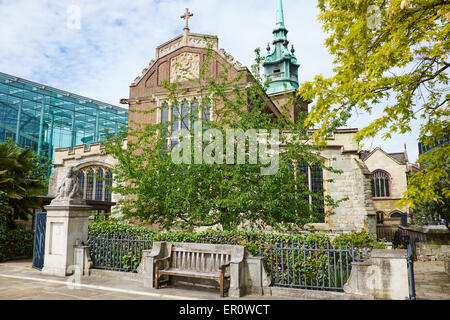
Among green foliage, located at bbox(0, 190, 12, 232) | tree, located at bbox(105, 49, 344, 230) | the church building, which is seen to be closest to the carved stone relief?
the church building

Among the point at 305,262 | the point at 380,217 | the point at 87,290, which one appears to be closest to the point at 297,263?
the point at 305,262

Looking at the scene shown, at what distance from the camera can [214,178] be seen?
377 inches

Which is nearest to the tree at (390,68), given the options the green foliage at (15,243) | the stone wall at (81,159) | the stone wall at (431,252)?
the stone wall at (431,252)

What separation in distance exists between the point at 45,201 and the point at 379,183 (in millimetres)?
37344

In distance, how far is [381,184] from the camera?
39906 mm

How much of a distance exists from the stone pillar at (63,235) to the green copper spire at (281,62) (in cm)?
3293

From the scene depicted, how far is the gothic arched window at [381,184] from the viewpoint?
3952cm

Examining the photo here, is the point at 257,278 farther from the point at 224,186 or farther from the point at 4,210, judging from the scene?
the point at 4,210

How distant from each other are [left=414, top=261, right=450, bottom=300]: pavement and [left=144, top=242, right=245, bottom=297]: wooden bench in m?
3.81

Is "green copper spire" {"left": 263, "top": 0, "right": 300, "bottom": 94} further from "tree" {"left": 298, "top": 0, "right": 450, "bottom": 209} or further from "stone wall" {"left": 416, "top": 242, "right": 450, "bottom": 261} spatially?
"tree" {"left": 298, "top": 0, "right": 450, "bottom": 209}

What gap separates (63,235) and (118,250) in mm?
1565

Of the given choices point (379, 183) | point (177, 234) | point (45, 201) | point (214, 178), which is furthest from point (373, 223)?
point (379, 183)

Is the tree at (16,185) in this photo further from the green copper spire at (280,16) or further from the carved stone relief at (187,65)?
the green copper spire at (280,16)

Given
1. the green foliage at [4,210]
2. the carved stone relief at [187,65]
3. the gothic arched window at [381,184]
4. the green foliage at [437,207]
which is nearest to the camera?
the green foliage at [4,210]
